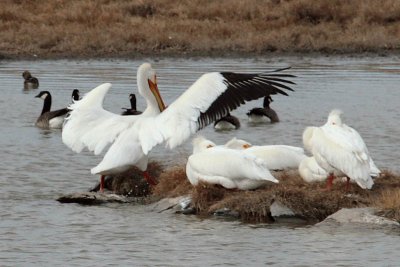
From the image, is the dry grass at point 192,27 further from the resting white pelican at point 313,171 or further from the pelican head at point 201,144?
the resting white pelican at point 313,171

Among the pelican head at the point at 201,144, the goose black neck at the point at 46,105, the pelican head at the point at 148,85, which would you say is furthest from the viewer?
the goose black neck at the point at 46,105

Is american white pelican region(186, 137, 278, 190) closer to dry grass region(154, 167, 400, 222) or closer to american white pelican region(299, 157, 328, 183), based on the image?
dry grass region(154, 167, 400, 222)

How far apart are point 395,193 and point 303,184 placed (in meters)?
1.07

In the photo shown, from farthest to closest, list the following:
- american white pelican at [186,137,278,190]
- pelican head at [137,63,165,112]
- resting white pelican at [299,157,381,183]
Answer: pelican head at [137,63,165,112] → resting white pelican at [299,157,381,183] → american white pelican at [186,137,278,190]

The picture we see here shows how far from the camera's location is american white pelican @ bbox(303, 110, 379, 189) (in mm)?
9148

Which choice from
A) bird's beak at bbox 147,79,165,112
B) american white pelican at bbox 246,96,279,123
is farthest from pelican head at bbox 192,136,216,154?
american white pelican at bbox 246,96,279,123

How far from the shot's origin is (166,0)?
1271 inches

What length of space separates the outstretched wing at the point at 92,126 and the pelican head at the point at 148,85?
0.45 meters

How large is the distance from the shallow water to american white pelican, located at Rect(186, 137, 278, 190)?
368 mm

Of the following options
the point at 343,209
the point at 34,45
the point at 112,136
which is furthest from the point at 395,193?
the point at 34,45

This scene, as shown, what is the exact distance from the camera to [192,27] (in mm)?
28703

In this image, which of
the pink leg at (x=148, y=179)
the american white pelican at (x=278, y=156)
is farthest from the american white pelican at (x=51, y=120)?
the american white pelican at (x=278, y=156)

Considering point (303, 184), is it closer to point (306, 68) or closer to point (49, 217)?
point (49, 217)

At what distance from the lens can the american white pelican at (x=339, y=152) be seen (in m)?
9.15
